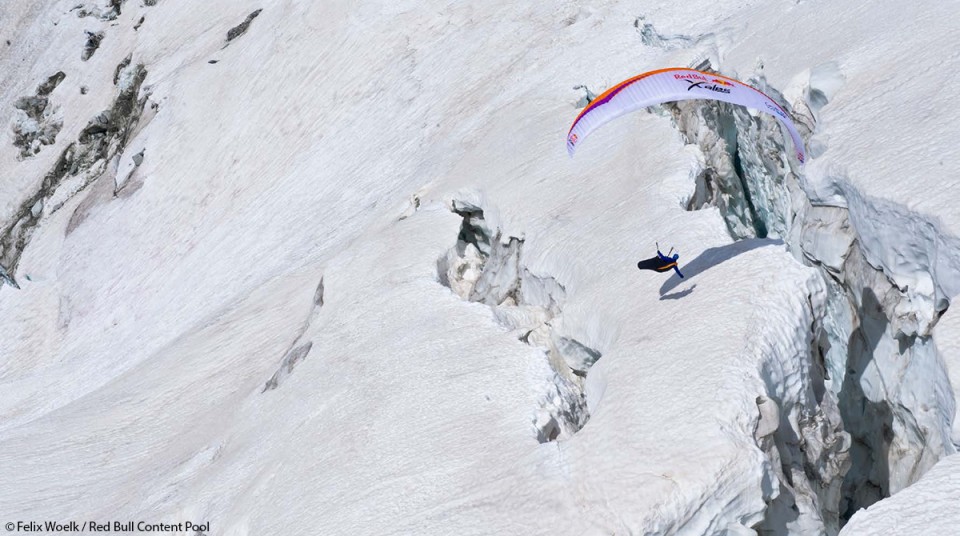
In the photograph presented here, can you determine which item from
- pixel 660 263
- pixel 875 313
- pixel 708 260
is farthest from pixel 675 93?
pixel 875 313

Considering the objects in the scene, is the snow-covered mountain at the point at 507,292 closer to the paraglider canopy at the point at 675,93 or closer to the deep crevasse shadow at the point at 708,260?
the deep crevasse shadow at the point at 708,260

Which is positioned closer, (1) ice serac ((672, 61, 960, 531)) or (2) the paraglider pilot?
(1) ice serac ((672, 61, 960, 531))

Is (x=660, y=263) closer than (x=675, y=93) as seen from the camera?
Yes

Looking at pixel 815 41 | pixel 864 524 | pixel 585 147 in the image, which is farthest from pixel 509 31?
pixel 864 524

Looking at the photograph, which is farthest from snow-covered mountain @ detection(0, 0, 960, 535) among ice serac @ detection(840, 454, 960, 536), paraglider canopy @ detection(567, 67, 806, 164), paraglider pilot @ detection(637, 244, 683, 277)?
paraglider canopy @ detection(567, 67, 806, 164)

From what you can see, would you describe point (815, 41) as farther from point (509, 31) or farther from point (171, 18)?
point (171, 18)

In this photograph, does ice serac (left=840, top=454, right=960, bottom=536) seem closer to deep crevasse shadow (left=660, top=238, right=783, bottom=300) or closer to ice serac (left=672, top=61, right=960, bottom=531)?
ice serac (left=672, top=61, right=960, bottom=531)

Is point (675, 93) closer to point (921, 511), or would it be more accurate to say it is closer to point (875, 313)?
point (875, 313)
